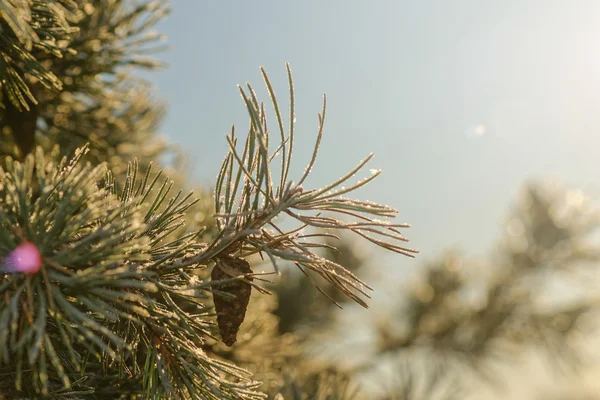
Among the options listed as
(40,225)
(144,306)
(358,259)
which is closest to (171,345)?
(144,306)

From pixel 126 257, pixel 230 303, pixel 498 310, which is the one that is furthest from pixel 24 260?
pixel 498 310

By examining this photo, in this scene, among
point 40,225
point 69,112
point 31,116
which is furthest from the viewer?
point 69,112

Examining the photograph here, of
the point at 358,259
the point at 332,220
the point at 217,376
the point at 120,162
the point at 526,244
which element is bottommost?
the point at 217,376

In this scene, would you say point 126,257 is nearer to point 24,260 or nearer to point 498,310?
point 24,260

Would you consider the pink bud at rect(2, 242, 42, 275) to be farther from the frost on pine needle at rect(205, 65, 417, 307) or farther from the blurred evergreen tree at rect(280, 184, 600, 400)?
the blurred evergreen tree at rect(280, 184, 600, 400)

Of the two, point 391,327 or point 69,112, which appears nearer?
point 69,112

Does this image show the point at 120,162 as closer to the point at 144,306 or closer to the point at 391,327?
the point at 144,306

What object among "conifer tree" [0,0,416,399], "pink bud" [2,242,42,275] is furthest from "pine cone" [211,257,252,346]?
"pink bud" [2,242,42,275]

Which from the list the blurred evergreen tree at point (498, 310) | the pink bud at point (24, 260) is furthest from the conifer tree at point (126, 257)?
the blurred evergreen tree at point (498, 310)
